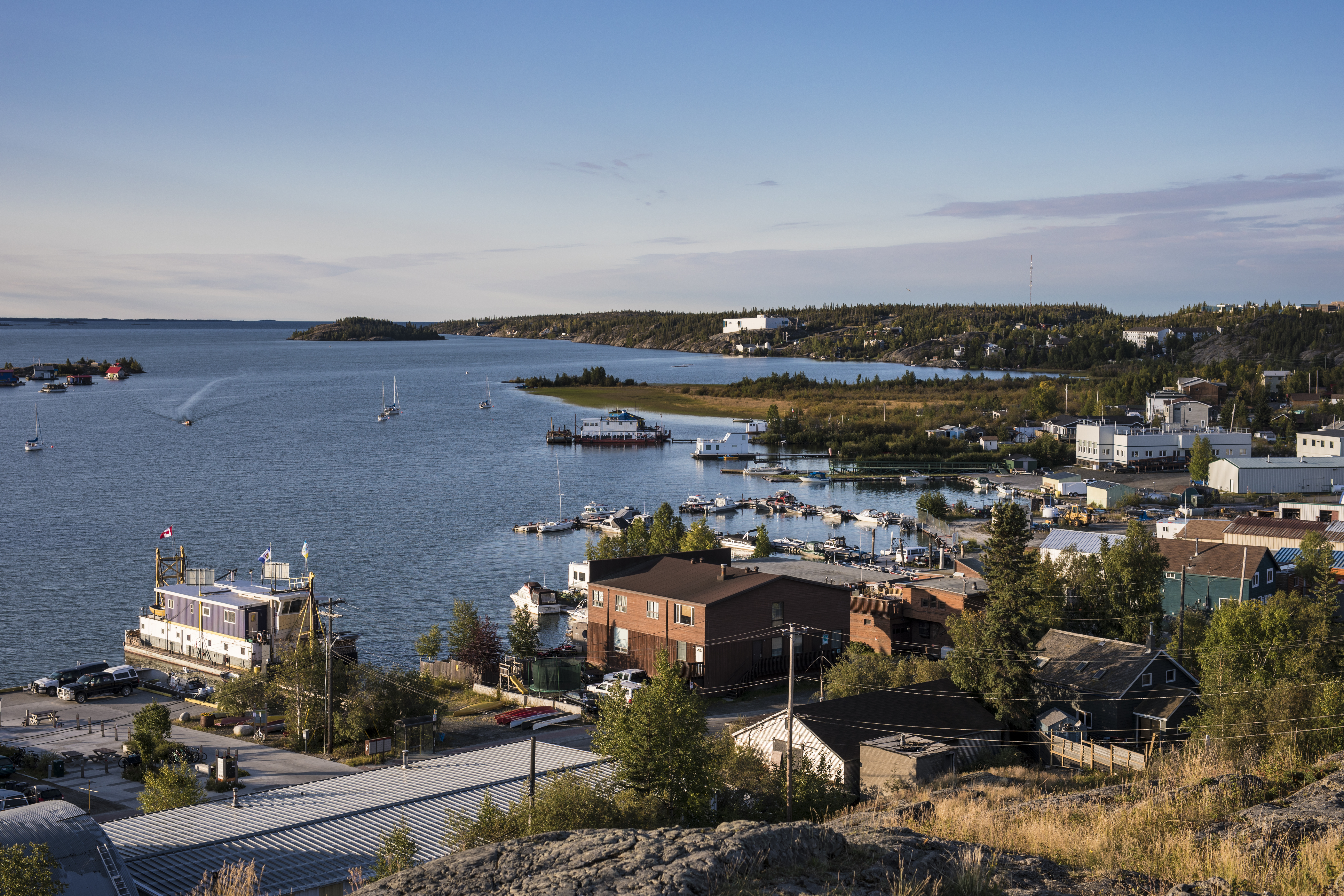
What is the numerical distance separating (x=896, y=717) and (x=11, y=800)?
13.5m

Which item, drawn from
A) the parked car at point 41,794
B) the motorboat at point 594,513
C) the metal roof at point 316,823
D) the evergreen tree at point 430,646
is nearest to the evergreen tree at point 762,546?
the motorboat at point 594,513

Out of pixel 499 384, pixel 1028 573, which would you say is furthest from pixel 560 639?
pixel 499 384

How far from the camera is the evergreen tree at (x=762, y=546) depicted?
39.1m

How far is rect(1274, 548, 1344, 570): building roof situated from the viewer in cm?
2898

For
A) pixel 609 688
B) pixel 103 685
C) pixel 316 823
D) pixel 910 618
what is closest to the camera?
pixel 316 823

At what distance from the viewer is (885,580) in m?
31.0

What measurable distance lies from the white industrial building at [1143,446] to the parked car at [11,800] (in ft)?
208

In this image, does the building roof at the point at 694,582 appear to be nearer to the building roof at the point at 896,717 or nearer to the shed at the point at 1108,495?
the building roof at the point at 896,717

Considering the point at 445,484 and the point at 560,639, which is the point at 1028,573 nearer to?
the point at 560,639

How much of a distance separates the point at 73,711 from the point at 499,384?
393 ft

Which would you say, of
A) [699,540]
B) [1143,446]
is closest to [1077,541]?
[699,540]

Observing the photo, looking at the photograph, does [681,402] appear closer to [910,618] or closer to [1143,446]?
[1143,446]

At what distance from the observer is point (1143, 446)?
220ft

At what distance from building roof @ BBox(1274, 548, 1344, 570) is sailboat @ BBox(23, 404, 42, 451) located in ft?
243
